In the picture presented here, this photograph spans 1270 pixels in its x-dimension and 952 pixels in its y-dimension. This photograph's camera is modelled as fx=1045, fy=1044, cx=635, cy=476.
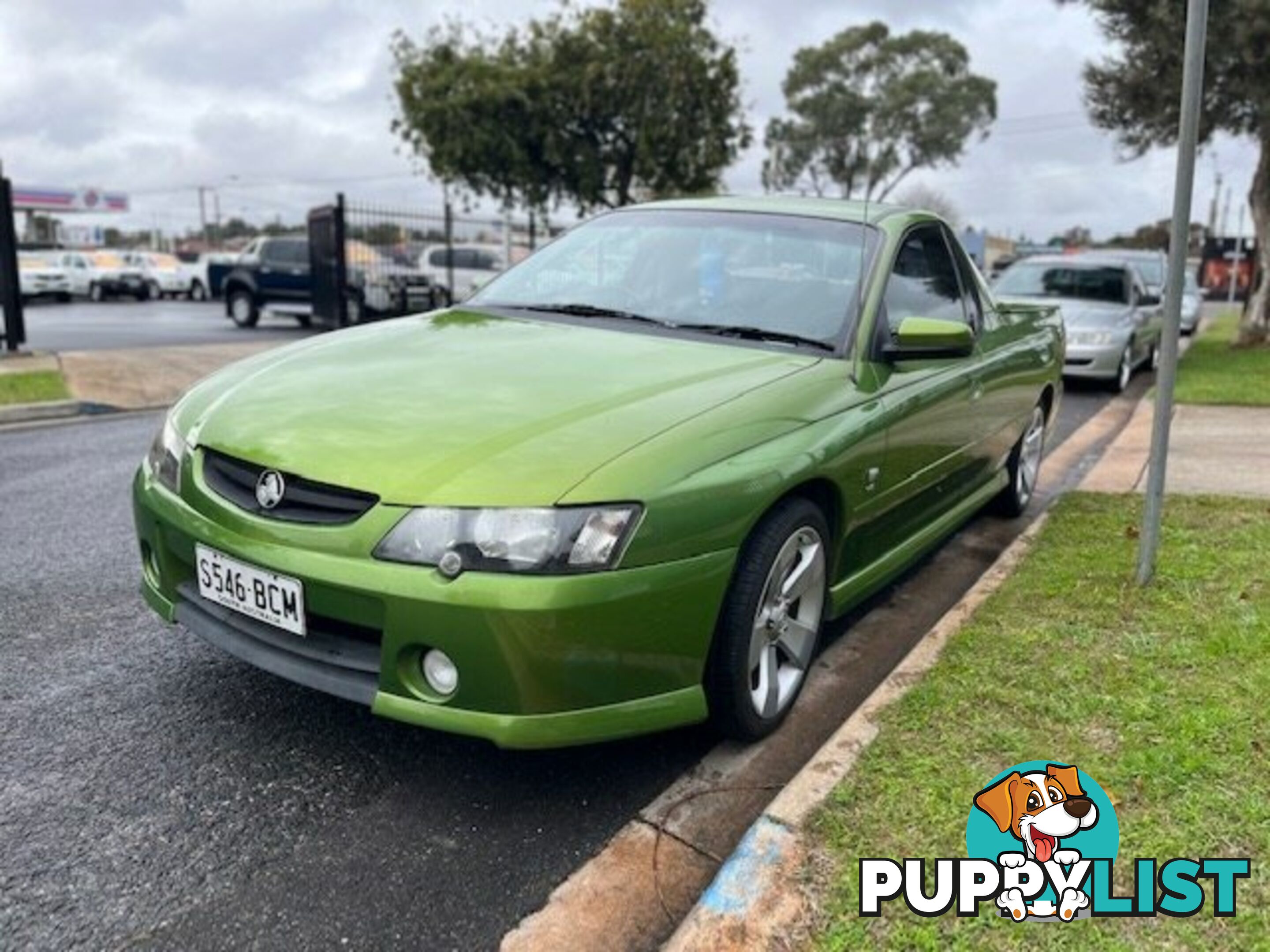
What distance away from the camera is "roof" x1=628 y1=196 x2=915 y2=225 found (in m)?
4.02

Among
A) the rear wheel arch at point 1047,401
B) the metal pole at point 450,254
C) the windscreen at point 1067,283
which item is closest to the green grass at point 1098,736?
the rear wheel arch at point 1047,401

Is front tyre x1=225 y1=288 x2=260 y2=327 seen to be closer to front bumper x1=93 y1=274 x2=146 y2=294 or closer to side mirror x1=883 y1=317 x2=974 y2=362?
front bumper x1=93 y1=274 x2=146 y2=294

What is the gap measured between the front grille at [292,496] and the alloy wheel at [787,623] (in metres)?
1.08

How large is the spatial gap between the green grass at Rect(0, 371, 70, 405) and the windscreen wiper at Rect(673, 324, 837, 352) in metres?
7.58

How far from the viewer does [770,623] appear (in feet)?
9.66

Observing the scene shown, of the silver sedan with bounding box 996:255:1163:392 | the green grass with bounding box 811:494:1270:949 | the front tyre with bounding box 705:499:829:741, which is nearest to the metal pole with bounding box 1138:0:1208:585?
the green grass with bounding box 811:494:1270:949

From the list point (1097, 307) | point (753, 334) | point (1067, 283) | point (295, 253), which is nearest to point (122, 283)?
point (295, 253)

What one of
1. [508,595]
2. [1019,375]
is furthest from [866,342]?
[1019,375]

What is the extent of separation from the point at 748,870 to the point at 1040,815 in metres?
0.78

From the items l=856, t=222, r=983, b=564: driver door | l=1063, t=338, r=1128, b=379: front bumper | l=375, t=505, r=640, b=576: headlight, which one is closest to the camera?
l=375, t=505, r=640, b=576: headlight

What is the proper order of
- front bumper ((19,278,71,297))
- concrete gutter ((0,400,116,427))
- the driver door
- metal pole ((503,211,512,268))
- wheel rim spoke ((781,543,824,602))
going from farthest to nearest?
front bumper ((19,278,71,297)), metal pole ((503,211,512,268)), concrete gutter ((0,400,116,427)), the driver door, wheel rim spoke ((781,543,824,602))

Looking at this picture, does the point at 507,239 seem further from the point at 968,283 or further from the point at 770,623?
the point at 770,623

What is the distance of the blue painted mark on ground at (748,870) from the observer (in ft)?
7.17

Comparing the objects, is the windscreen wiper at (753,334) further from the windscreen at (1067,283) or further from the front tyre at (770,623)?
the windscreen at (1067,283)
